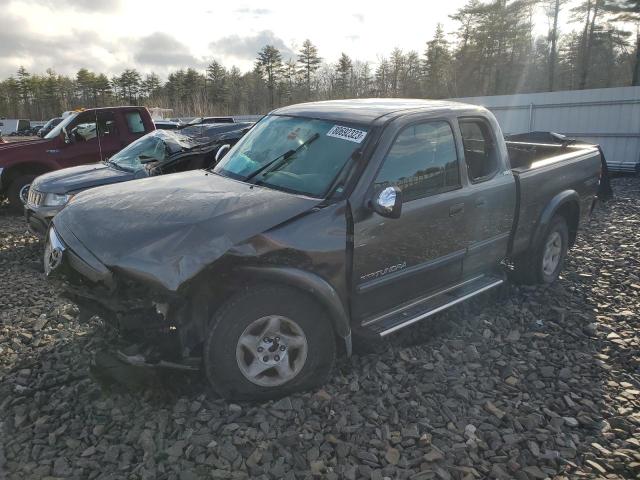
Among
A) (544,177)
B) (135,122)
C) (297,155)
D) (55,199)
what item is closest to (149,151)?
(55,199)

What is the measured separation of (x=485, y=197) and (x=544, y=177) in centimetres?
113

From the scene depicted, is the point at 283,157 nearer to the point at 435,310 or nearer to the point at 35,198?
the point at 435,310

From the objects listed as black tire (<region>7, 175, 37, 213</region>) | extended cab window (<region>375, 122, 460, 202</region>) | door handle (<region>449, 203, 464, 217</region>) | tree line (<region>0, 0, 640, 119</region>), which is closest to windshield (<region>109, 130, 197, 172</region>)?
black tire (<region>7, 175, 37, 213</region>)

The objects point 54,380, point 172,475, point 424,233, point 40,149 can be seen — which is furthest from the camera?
point 40,149

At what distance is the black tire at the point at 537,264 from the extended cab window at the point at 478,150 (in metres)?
1.17

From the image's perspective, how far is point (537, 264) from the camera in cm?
511

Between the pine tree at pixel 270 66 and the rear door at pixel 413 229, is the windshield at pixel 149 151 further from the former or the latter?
the pine tree at pixel 270 66

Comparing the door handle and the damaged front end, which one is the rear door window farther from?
the door handle

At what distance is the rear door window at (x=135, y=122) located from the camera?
988 cm

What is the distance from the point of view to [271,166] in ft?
12.4

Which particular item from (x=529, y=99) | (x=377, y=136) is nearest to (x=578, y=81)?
(x=529, y=99)

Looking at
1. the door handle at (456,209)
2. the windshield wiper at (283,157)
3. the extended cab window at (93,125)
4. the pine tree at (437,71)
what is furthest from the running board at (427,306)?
the pine tree at (437,71)

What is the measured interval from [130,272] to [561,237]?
15.3 ft

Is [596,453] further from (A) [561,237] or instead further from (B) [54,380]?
(B) [54,380]
